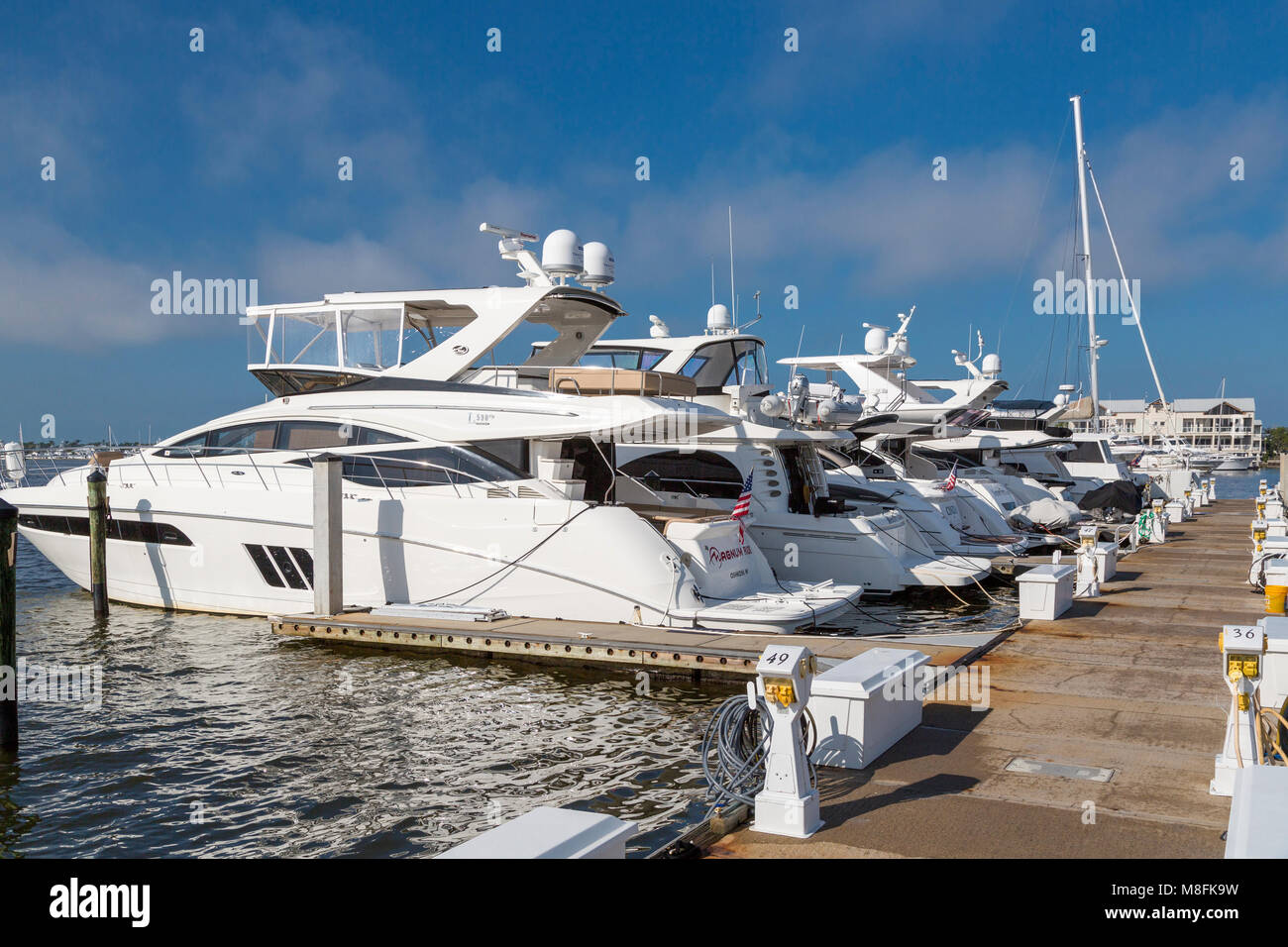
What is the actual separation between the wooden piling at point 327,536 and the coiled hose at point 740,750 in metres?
8.55

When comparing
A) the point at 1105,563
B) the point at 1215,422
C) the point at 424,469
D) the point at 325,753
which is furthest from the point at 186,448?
the point at 1215,422

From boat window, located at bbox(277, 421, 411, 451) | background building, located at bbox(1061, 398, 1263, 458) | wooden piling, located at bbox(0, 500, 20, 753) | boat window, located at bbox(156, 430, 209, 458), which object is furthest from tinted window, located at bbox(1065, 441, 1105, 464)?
background building, located at bbox(1061, 398, 1263, 458)

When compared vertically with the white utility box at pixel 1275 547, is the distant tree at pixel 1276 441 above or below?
above

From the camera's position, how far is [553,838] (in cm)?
377

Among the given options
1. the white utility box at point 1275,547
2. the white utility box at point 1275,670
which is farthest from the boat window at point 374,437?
the white utility box at point 1275,547

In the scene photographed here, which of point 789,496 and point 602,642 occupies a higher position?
point 789,496

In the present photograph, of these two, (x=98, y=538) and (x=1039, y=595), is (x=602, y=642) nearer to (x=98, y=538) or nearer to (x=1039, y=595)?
(x=1039, y=595)

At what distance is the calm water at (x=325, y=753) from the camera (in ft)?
24.4

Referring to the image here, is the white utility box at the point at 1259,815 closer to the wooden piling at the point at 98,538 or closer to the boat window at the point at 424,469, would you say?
the boat window at the point at 424,469

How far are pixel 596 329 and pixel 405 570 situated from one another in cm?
524

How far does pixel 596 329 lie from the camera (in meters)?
16.6

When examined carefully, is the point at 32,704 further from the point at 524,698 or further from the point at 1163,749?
the point at 1163,749

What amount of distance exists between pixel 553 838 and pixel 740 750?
2497 mm

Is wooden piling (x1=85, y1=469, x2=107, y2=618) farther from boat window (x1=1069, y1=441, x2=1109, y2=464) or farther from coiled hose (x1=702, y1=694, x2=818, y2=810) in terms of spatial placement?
boat window (x1=1069, y1=441, x2=1109, y2=464)
